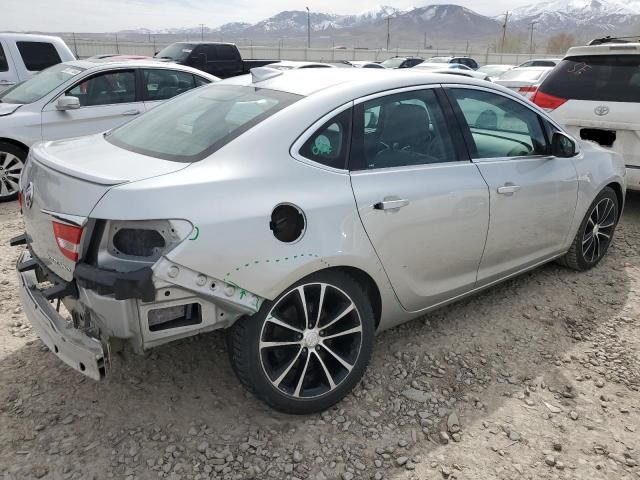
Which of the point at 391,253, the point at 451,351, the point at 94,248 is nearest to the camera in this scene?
the point at 94,248

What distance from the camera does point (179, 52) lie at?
47.7 feet

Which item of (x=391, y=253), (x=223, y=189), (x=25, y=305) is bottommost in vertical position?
(x=25, y=305)

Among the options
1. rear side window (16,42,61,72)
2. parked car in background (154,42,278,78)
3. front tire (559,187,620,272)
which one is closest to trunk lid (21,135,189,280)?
front tire (559,187,620,272)

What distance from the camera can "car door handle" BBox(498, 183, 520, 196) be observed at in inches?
130

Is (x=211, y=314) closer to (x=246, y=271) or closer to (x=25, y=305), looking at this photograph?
(x=246, y=271)

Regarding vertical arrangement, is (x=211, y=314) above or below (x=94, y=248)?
below

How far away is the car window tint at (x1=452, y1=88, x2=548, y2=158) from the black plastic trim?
6.82 ft

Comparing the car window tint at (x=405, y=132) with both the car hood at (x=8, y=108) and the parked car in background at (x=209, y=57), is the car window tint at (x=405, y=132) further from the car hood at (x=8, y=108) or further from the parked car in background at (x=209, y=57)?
the parked car in background at (x=209, y=57)

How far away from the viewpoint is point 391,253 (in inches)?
110

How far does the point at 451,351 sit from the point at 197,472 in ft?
5.45

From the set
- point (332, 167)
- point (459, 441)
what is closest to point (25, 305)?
point (332, 167)

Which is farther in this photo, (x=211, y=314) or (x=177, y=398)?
(x=177, y=398)

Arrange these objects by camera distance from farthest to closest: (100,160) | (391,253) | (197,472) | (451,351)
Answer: (451,351) < (391,253) < (100,160) < (197,472)

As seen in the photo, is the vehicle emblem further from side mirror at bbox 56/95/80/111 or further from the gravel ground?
side mirror at bbox 56/95/80/111
